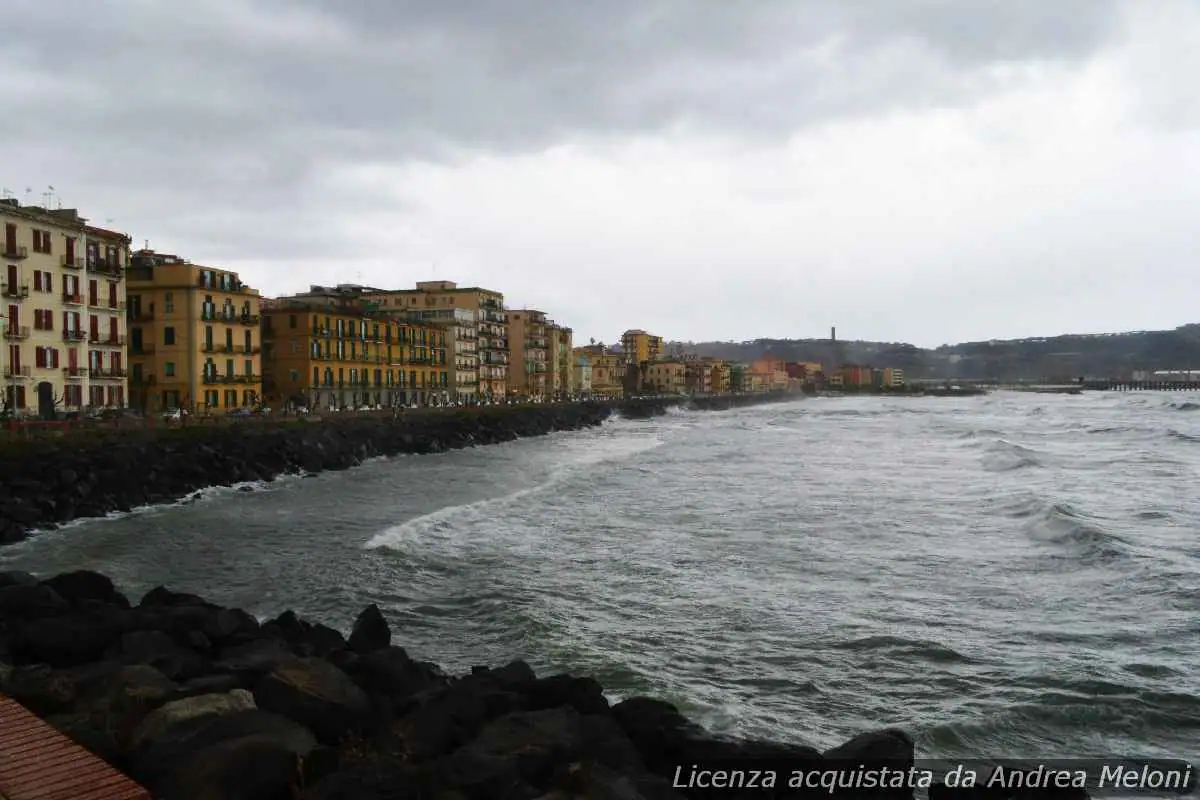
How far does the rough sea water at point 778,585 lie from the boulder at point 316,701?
358 cm

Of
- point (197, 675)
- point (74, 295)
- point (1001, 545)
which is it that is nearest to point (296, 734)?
point (197, 675)

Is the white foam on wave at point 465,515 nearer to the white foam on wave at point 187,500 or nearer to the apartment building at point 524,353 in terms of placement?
the white foam on wave at point 187,500

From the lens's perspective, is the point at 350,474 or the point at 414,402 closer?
the point at 350,474

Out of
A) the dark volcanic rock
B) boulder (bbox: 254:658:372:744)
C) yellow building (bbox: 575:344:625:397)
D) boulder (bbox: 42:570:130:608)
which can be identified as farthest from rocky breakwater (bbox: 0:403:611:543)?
yellow building (bbox: 575:344:625:397)

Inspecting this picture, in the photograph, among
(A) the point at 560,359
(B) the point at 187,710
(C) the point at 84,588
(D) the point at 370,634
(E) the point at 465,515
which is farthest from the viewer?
(A) the point at 560,359

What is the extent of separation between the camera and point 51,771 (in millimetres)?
5863

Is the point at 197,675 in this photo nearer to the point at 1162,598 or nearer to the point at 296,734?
the point at 296,734

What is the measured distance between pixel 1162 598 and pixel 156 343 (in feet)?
192

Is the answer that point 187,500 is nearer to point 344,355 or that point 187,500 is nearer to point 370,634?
point 370,634

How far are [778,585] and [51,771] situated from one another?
41.5ft

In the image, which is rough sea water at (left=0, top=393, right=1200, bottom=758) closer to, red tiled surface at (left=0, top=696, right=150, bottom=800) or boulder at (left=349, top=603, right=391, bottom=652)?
boulder at (left=349, top=603, right=391, bottom=652)

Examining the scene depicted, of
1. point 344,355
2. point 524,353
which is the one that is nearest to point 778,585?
point 344,355

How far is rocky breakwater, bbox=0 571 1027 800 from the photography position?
669cm

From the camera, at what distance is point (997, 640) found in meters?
13.0
